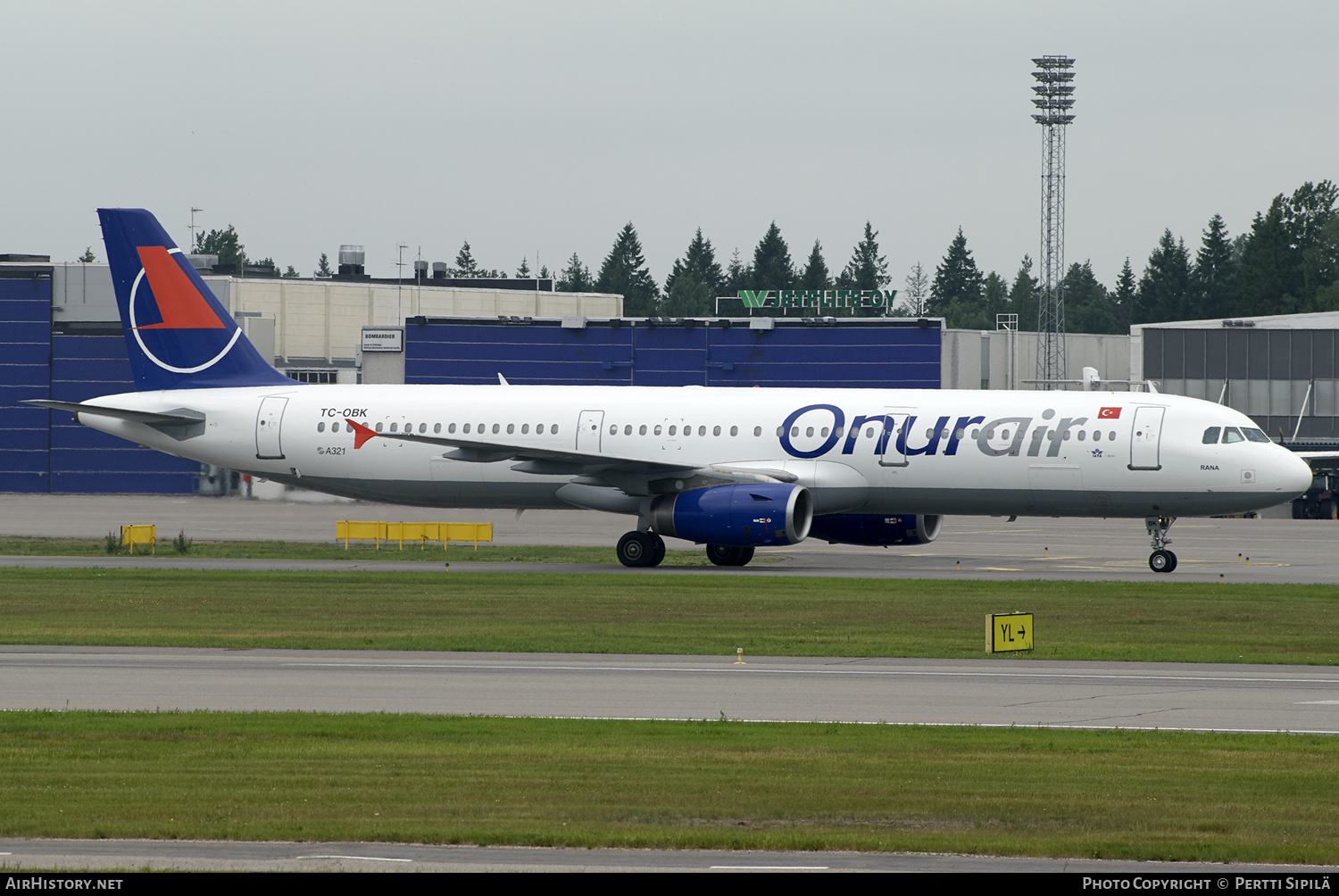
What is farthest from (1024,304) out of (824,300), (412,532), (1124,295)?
(412,532)

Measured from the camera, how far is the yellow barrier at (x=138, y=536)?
43281 mm

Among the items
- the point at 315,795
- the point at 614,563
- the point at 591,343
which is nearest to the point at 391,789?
the point at 315,795

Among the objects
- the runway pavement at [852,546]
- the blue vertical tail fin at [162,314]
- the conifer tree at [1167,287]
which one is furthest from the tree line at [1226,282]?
the blue vertical tail fin at [162,314]

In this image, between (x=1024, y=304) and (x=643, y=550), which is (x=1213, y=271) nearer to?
(x=1024, y=304)

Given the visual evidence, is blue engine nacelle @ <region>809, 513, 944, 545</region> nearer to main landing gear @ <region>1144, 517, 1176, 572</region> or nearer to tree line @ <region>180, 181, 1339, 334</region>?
main landing gear @ <region>1144, 517, 1176, 572</region>

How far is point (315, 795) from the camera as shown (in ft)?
41.1

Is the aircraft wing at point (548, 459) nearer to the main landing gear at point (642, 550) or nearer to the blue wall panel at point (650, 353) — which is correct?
the main landing gear at point (642, 550)

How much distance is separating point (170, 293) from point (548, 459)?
473 inches

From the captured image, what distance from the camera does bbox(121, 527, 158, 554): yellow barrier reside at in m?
43.3

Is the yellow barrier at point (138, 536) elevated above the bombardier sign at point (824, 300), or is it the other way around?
the bombardier sign at point (824, 300)

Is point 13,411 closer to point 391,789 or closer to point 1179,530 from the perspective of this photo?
point 1179,530

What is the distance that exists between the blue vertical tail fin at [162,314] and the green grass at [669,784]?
26220 millimetres

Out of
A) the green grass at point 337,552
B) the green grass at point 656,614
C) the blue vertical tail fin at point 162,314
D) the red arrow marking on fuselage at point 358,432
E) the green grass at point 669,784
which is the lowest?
the green grass at point 337,552

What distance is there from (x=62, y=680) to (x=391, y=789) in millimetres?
8362
